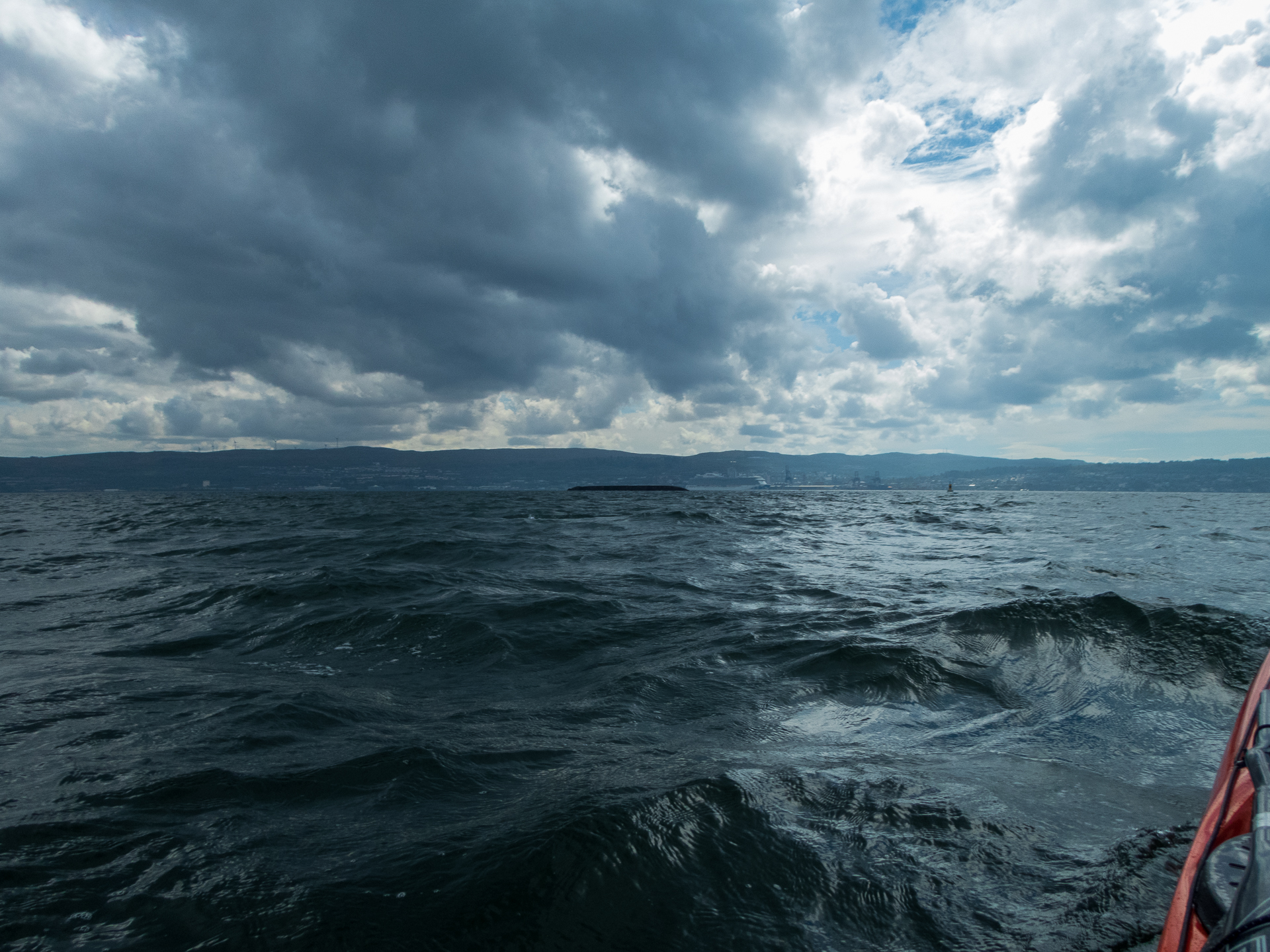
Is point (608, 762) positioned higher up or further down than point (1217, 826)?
further down

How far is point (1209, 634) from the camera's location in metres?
7.66

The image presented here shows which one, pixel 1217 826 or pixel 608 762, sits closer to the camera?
pixel 1217 826

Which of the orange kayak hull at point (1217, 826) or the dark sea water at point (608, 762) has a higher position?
the orange kayak hull at point (1217, 826)

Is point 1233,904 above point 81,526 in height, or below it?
above

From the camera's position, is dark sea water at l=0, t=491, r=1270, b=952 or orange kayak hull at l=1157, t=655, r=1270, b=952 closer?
orange kayak hull at l=1157, t=655, r=1270, b=952

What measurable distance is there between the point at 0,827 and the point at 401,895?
2558 mm

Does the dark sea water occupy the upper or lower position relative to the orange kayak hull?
lower

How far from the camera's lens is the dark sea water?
2789 millimetres

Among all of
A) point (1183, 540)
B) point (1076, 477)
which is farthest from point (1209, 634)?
point (1076, 477)

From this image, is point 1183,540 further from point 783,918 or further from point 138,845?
point 138,845

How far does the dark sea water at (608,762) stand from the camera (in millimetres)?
2789

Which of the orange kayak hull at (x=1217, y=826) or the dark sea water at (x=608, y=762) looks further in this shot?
the dark sea water at (x=608, y=762)

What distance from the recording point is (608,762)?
14.4ft

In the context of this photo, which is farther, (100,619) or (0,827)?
(100,619)
